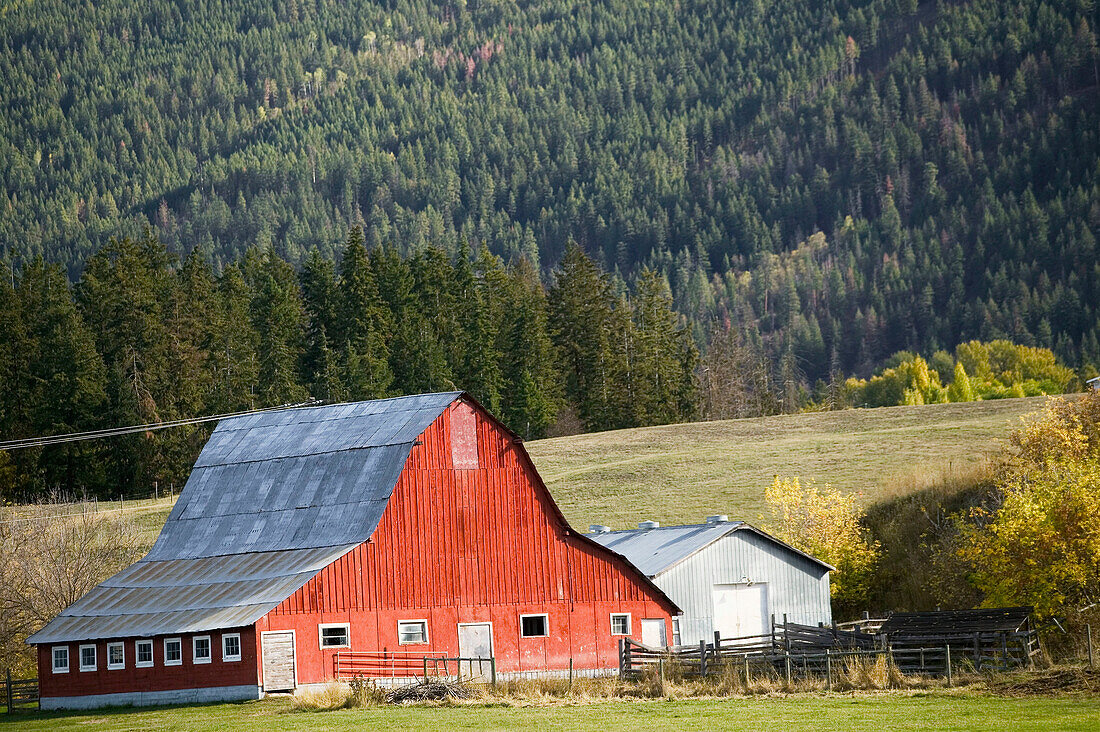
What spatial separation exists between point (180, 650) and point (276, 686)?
11.4ft

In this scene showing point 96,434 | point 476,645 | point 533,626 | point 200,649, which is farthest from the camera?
point 96,434

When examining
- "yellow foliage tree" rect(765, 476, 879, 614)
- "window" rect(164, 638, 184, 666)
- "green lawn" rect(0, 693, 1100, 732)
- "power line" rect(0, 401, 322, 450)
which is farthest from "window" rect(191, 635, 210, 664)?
"yellow foliage tree" rect(765, 476, 879, 614)

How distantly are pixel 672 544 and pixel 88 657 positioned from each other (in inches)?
848

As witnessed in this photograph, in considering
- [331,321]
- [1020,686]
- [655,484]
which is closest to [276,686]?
[1020,686]

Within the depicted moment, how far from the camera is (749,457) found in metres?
81.9

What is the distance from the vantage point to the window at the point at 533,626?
146 ft

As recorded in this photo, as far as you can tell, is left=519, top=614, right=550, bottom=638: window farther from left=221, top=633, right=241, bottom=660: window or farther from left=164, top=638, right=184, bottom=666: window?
left=164, top=638, right=184, bottom=666: window

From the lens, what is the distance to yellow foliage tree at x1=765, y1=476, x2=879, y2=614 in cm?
5659

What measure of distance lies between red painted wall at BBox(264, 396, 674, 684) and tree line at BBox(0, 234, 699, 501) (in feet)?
163

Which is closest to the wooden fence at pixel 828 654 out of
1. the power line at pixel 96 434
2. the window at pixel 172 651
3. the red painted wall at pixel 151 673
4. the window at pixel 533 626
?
the window at pixel 533 626

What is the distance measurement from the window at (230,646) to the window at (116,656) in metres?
3.83

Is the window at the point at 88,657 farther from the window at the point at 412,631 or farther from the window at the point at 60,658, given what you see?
the window at the point at 412,631

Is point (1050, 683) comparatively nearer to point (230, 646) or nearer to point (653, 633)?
point (653, 633)

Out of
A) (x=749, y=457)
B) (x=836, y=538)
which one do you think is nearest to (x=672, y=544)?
(x=836, y=538)
